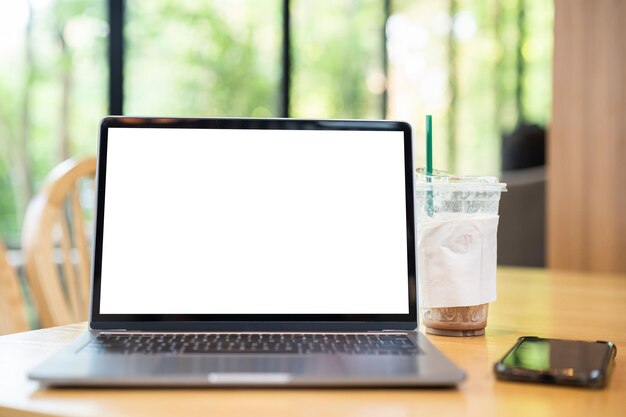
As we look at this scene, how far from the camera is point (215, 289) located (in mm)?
759

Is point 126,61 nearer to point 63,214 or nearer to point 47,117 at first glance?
point 47,117

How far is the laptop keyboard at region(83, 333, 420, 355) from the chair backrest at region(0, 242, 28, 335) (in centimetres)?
44

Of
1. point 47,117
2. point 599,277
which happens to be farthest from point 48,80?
point 599,277

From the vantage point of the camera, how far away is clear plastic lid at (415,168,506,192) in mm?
780

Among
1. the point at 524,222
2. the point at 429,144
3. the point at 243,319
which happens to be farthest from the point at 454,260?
the point at 524,222

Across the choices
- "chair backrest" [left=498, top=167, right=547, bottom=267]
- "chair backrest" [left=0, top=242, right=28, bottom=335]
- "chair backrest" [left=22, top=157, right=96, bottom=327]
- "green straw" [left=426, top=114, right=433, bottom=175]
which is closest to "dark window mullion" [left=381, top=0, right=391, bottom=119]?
"chair backrest" [left=498, top=167, right=547, bottom=267]

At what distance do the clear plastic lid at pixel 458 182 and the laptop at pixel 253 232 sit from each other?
0.02m

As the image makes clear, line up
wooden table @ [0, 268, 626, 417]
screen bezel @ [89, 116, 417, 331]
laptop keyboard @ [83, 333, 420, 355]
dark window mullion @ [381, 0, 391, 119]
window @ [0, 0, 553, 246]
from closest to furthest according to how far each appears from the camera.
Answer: wooden table @ [0, 268, 626, 417]
laptop keyboard @ [83, 333, 420, 355]
screen bezel @ [89, 116, 417, 331]
window @ [0, 0, 553, 246]
dark window mullion @ [381, 0, 391, 119]

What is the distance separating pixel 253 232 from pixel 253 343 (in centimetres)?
15

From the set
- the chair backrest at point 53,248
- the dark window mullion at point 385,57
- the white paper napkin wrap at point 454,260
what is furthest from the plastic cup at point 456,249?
the dark window mullion at point 385,57

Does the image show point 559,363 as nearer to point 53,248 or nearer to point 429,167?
point 429,167

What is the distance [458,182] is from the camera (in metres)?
0.78

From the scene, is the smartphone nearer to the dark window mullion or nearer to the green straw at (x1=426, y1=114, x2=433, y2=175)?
the green straw at (x1=426, y1=114, x2=433, y2=175)

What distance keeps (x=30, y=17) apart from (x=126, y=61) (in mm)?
357
